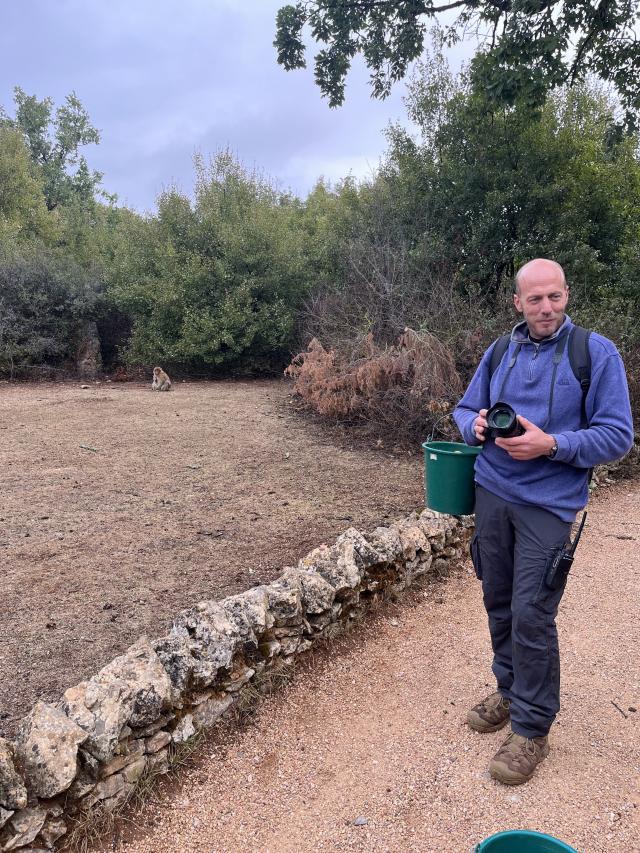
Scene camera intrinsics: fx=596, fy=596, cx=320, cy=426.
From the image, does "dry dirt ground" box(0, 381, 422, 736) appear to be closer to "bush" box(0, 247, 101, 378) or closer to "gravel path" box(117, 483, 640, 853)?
"gravel path" box(117, 483, 640, 853)

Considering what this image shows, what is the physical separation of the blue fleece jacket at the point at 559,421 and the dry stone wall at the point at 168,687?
1270 mm

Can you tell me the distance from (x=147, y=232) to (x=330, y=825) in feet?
46.1

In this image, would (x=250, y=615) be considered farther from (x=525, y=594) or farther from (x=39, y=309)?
(x=39, y=309)

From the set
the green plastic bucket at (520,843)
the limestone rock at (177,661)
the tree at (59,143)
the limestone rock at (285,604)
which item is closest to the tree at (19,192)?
the tree at (59,143)

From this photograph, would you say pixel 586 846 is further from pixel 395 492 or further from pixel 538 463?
pixel 395 492

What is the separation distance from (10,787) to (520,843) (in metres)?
1.54

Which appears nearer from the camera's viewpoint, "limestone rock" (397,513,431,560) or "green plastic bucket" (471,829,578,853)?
"green plastic bucket" (471,829,578,853)

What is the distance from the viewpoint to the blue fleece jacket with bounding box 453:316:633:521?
205 cm

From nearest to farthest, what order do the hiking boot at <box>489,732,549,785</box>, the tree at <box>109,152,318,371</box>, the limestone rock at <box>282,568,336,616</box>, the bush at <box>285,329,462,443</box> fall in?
the hiking boot at <box>489,732,549,785</box>
the limestone rock at <box>282,568,336,616</box>
the bush at <box>285,329,462,443</box>
the tree at <box>109,152,318,371</box>

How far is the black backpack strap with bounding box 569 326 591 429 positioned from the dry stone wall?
1.68m

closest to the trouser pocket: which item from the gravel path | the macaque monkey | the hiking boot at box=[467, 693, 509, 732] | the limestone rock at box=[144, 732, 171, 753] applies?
the hiking boot at box=[467, 693, 509, 732]

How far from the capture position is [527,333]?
2314 mm

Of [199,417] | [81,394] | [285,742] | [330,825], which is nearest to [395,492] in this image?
[285,742]

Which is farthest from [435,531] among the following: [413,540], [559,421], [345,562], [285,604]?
[559,421]
